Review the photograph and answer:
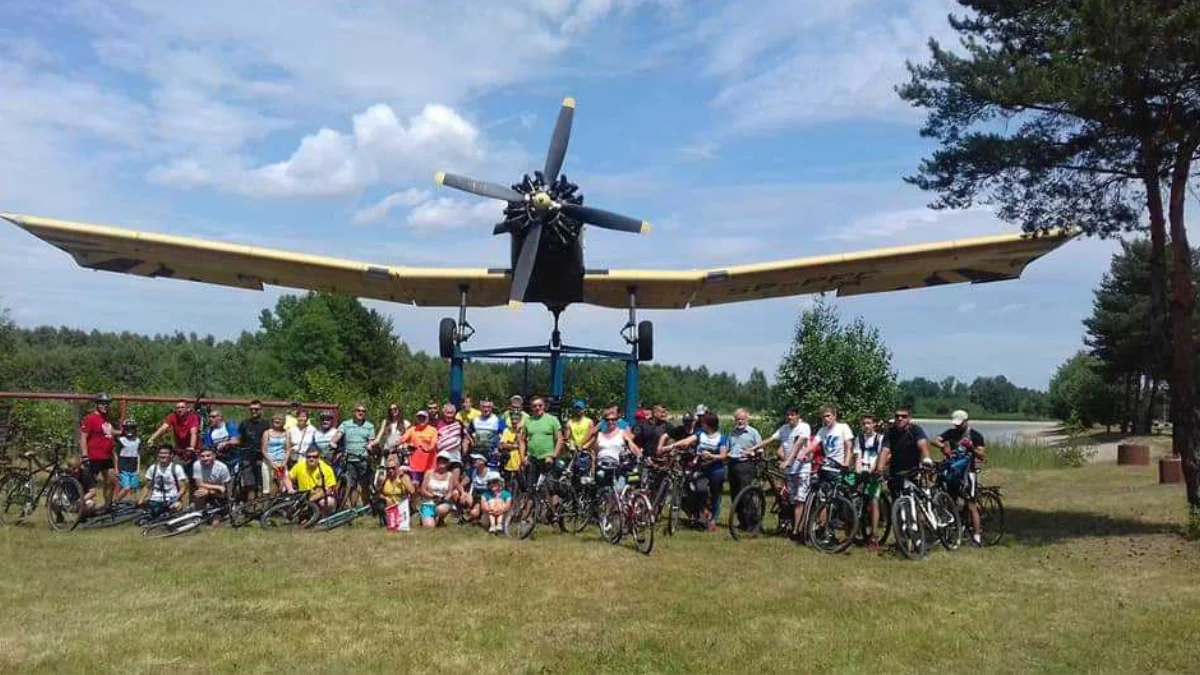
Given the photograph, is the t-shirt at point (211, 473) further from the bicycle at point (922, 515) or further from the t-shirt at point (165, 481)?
the bicycle at point (922, 515)

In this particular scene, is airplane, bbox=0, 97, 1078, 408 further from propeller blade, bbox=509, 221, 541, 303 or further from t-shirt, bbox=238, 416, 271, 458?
t-shirt, bbox=238, 416, 271, 458

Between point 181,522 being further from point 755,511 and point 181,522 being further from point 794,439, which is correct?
point 794,439

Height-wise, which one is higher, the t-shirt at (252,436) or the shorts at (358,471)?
the t-shirt at (252,436)

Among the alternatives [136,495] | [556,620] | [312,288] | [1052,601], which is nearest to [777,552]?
[1052,601]

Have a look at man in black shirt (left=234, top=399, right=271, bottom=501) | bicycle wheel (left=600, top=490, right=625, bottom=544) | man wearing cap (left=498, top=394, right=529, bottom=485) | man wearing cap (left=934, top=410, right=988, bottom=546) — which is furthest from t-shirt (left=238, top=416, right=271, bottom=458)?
man wearing cap (left=934, top=410, right=988, bottom=546)

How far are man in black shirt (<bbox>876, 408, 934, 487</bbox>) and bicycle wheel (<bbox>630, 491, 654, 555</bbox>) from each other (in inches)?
92.2

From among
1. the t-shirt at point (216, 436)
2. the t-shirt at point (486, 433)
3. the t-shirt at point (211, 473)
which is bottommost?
the t-shirt at point (211, 473)

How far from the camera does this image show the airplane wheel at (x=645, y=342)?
52.3ft

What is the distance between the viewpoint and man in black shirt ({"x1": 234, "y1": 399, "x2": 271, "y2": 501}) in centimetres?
1080

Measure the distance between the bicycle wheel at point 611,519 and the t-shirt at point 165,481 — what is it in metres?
4.60

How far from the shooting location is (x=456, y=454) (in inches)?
417

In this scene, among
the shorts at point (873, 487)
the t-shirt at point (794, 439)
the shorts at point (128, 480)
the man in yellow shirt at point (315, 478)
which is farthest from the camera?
the shorts at point (128, 480)

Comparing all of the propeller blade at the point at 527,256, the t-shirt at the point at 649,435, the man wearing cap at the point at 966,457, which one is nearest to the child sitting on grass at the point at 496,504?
the t-shirt at the point at 649,435

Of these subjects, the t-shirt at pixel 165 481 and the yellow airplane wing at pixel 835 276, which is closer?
the t-shirt at pixel 165 481
